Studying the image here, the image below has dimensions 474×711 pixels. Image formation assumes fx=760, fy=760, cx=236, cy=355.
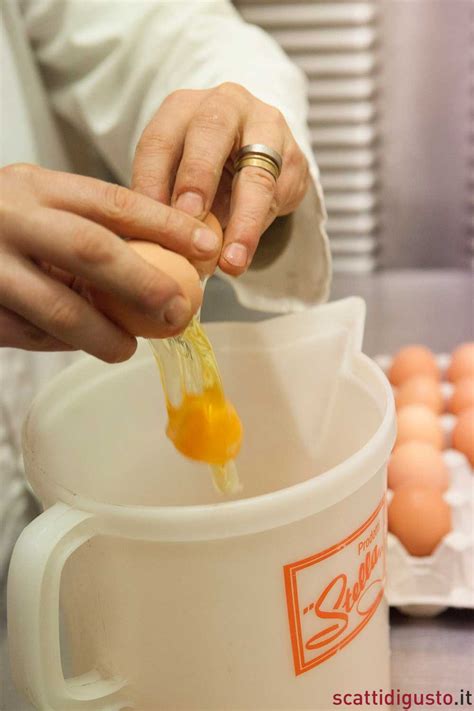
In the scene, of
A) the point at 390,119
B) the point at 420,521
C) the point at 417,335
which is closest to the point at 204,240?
the point at 420,521

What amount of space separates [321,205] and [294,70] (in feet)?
0.64

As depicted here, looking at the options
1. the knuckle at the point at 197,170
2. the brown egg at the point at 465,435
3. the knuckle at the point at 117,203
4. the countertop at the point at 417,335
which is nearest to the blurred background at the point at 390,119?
the countertop at the point at 417,335

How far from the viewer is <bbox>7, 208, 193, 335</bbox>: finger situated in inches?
13.5

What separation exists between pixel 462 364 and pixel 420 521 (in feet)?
0.96

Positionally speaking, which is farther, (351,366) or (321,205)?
(321,205)

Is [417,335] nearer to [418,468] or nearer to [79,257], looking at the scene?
[418,468]

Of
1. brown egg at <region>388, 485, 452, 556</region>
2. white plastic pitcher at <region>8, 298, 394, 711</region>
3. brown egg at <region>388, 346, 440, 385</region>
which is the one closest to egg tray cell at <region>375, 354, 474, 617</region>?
brown egg at <region>388, 485, 452, 556</region>

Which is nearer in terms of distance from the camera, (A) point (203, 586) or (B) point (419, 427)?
(A) point (203, 586)

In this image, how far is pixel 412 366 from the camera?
86 cm

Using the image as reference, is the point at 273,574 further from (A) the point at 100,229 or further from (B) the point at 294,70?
(B) the point at 294,70

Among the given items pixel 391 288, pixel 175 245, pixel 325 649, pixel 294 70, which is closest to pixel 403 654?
pixel 325 649

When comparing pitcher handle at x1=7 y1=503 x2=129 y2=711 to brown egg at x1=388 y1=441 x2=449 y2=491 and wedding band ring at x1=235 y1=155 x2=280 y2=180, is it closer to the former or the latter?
wedding band ring at x1=235 y1=155 x2=280 y2=180

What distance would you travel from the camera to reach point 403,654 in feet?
1.84

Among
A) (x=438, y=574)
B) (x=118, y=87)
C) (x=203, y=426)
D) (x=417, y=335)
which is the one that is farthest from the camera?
(x=417, y=335)
